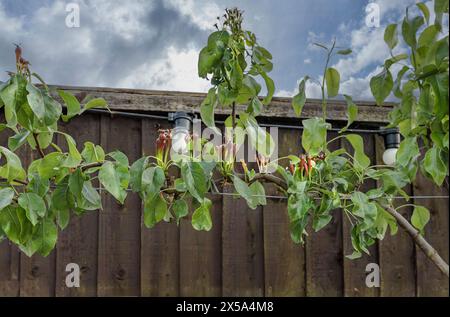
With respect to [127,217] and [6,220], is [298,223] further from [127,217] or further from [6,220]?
[127,217]

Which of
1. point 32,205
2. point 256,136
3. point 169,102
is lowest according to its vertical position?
point 32,205

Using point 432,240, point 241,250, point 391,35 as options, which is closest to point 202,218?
point 391,35

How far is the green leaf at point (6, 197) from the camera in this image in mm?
686

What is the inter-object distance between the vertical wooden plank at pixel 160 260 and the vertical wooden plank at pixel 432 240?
2.26 ft

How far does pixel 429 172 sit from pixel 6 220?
0.54 metres

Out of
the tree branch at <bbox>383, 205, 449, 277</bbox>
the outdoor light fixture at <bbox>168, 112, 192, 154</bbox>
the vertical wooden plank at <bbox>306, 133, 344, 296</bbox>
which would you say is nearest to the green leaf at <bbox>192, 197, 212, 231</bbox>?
the tree branch at <bbox>383, 205, 449, 277</bbox>

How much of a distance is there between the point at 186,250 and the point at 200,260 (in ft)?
0.15

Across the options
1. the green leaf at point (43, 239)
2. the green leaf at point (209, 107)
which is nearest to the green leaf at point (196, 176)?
the green leaf at point (209, 107)

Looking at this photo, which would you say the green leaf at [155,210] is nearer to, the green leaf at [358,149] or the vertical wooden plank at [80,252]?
the green leaf at [358,149]

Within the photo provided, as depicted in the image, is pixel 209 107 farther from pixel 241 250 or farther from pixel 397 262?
pixel 397 262

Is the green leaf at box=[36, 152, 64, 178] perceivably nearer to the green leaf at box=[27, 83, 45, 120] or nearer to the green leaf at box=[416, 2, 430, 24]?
the green leaf at box=[27, 83, 45, 120]

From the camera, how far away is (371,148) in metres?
1.56

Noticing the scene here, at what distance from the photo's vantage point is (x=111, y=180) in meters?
0.68

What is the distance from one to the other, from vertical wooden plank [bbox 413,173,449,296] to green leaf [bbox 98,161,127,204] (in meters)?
1.11
